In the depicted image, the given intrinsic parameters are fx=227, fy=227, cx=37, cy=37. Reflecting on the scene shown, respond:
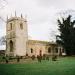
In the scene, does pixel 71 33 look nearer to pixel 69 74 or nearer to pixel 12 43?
pixel 12 43

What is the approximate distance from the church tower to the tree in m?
9.05

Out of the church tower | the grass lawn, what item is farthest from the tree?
the grass lawn

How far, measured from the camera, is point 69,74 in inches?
527

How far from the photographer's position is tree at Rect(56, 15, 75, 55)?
46188 millimetres

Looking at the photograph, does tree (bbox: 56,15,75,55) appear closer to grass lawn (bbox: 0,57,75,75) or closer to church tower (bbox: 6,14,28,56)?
church tower (bbox: 6,14,28,56)

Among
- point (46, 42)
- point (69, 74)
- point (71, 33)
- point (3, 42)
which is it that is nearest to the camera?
point (69, 74)

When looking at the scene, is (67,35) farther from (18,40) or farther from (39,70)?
(39,70)

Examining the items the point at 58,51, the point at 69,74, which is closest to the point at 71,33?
the point at 58,51

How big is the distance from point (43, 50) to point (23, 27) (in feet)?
30.6

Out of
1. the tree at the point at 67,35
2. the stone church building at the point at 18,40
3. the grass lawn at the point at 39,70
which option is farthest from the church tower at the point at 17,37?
the grass lawn at the point at 39,70

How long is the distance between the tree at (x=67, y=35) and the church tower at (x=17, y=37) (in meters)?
9.05

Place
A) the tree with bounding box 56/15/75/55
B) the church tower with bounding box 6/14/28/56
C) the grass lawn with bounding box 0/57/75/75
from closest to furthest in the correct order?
1. the grass lawn with bounding box 0/57/75/75
2. the tree with bounding box 56/15/75/55
3. the church tower with bounding box 6/14/28/56

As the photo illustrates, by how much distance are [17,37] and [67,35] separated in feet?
39.4

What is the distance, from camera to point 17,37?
171 ft
